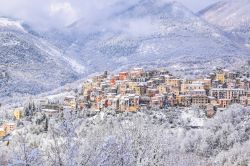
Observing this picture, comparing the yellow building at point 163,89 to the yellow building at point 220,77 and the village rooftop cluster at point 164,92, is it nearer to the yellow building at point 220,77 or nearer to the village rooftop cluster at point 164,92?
the village rooftop cluster at point 164,92

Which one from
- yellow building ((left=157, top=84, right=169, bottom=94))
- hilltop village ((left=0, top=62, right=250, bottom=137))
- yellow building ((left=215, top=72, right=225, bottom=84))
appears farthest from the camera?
yellow building ((left=215, top=72, right=225, bottom=84))

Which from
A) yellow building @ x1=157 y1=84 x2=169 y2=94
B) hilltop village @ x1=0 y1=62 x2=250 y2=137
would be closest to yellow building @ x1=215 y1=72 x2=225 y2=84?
hilltop village @ x1=0 y1=62 x2=250 y2=137

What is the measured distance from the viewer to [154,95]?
64625 millimetres

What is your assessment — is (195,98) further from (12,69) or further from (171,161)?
(12,69)

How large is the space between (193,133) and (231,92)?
34.5ft

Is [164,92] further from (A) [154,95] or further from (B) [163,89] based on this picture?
(A) [154,95]

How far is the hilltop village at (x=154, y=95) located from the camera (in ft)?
201

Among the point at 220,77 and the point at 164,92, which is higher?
the point at 220,77

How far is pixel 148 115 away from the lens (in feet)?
188

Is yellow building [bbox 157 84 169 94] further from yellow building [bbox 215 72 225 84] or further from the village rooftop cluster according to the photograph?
yellow building [bbox 215 72 225 84]

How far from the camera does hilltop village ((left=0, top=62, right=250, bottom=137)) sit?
61.4 meters

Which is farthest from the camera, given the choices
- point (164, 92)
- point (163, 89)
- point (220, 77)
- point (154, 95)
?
point (220, 77)

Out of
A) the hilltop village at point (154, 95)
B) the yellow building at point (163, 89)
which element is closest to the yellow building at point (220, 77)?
the hilltop village at point (154, 95)

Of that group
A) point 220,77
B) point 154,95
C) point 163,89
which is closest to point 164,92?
point 163,89
